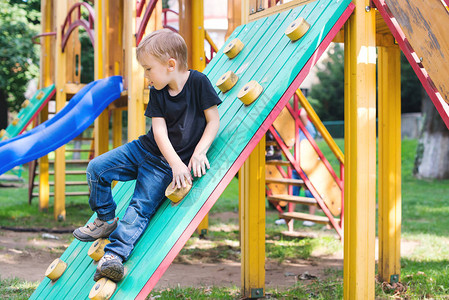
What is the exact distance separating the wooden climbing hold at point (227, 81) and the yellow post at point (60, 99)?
4.95 m

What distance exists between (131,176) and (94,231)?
1.24ft

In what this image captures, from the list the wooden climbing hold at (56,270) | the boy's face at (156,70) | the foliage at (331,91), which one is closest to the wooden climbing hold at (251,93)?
the boy's face at (156,70)

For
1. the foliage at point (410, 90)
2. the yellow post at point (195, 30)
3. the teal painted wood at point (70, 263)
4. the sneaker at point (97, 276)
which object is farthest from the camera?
the foliage at point (410, 90)

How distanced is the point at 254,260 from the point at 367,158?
4.31ft

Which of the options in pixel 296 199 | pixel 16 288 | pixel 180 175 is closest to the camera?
pixel 180 175

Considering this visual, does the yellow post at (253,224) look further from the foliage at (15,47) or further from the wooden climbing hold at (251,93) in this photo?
the foliage at (15,47)

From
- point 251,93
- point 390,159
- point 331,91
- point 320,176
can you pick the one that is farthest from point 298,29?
point 331,91

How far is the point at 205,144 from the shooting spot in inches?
116

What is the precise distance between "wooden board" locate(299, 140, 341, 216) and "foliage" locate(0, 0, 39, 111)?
1277cm

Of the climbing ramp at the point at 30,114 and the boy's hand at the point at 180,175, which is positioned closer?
the boy's hand at the point at 180,175

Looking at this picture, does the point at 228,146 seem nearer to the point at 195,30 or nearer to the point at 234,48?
the point at 234,48

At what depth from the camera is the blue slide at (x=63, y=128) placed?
17.5 ft

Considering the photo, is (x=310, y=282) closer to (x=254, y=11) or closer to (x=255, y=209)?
(x=255, y=209)

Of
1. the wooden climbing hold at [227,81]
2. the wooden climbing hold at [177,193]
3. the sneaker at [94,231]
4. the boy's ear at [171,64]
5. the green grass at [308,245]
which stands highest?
the boy's ear at [171,64]
